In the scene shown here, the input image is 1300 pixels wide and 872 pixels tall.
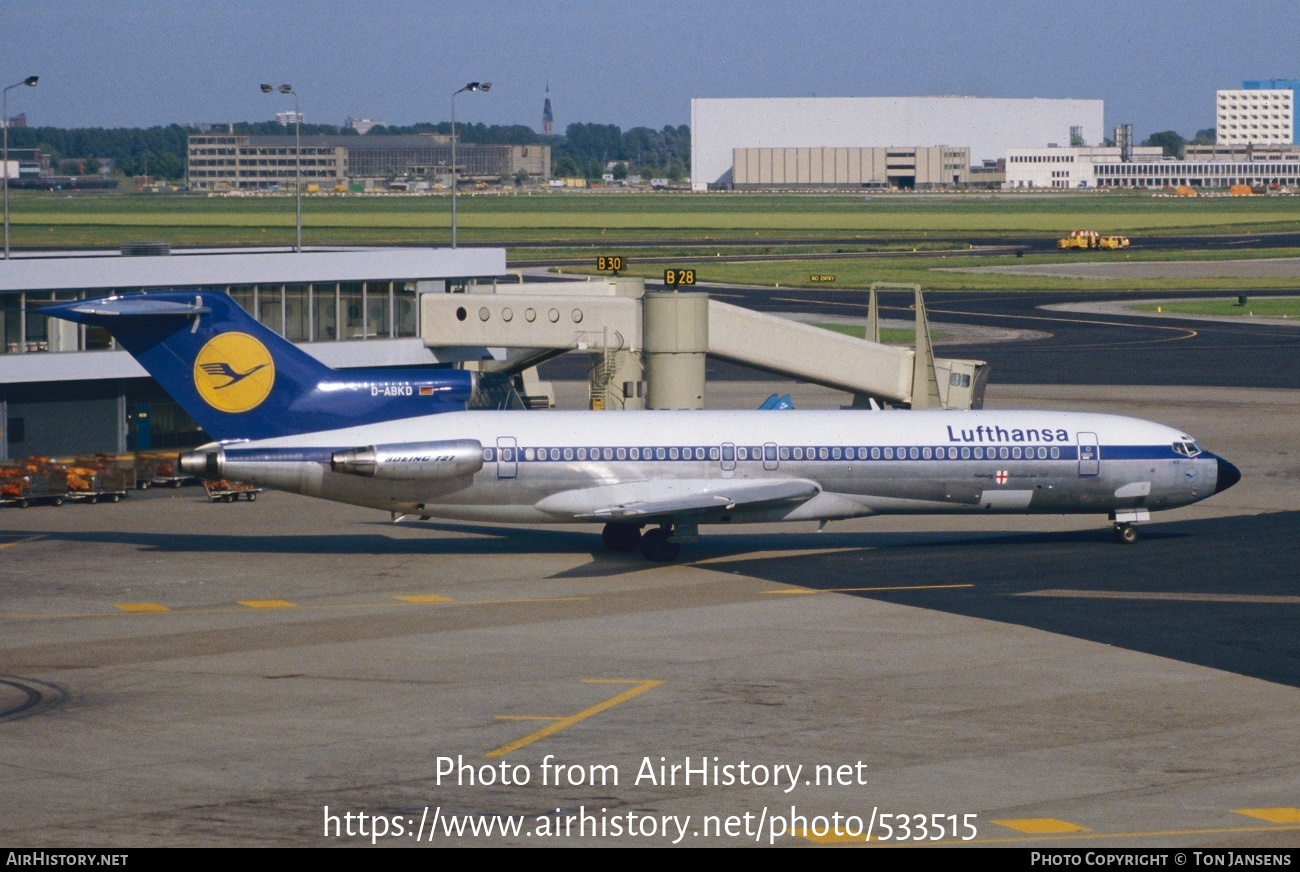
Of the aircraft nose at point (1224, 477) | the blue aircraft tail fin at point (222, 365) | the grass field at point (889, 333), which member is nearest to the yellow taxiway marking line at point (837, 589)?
the aircraft nose at point (1224, 477)

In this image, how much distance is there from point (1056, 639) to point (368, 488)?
17770mm

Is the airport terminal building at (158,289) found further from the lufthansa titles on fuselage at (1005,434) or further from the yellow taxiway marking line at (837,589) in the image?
the yellow taxiway marking line at (837,589)

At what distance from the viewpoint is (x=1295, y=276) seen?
146 meters

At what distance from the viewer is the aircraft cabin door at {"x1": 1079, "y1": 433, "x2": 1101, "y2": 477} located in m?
43.8

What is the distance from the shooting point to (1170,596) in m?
37.6

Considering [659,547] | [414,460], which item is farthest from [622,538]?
[414,460]

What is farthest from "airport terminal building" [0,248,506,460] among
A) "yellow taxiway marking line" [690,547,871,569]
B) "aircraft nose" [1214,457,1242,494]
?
"aircraft nose" [1214,457,1242,494]

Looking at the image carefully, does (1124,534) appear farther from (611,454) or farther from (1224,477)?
(611,454)

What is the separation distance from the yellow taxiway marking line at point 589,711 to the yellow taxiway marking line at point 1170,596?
1225 centimetres

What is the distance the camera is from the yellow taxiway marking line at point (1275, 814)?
70.7 feet

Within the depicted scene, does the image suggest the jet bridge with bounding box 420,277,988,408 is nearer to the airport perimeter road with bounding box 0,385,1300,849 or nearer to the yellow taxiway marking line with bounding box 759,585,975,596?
the airport perimeter road with bounding box 0,385,1300,849

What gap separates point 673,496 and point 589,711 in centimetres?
1467

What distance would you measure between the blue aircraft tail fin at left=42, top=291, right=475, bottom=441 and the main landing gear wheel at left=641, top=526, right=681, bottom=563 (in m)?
8.88
